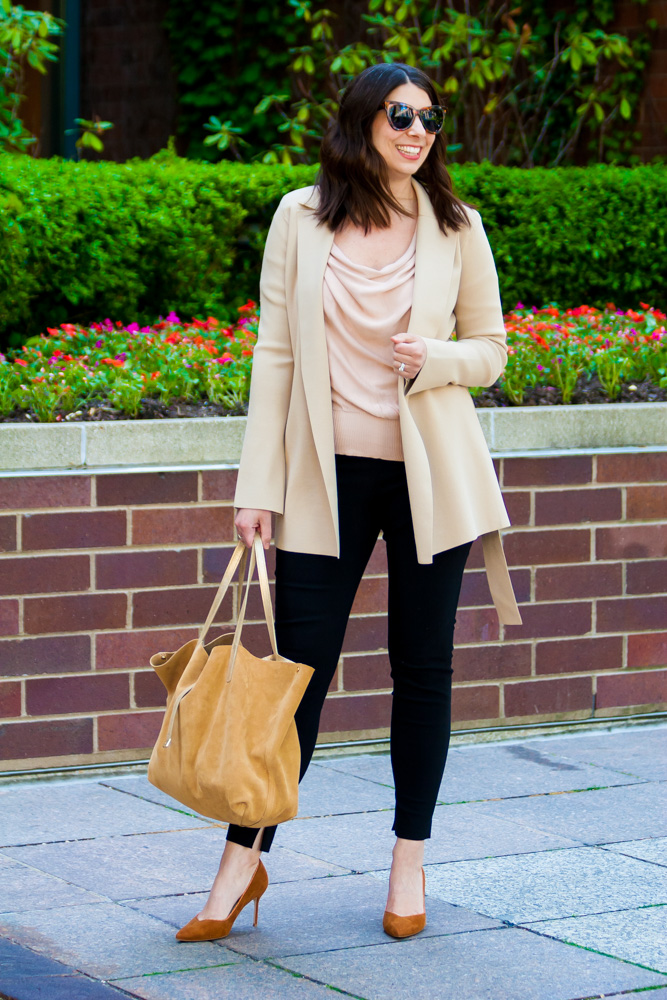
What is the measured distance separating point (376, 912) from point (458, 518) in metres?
1.02

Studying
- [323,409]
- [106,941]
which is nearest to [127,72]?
[323,409]

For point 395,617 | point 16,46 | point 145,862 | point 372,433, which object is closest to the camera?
point 372,433

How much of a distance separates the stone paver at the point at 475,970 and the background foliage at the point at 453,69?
651 cm

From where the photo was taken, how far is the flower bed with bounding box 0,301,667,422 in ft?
16.1

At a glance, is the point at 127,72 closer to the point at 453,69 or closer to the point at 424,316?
the point at 453,69

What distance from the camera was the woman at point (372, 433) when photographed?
3131 millimetres

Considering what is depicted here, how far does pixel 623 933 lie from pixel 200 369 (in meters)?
2.75

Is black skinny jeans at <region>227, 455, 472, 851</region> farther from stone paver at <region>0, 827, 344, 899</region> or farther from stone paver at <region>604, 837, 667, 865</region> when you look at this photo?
stone paver at <region>604, 837, 667, 865</region>

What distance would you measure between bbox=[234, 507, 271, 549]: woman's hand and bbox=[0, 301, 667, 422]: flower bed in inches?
70.0

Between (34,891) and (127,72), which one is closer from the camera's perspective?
(34,891)

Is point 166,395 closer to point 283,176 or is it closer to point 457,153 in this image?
point 283,176

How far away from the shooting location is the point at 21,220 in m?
5.89

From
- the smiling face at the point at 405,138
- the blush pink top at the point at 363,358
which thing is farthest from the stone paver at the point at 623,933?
the smiling face at the point at 405,138

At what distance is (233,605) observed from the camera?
15.3ft
